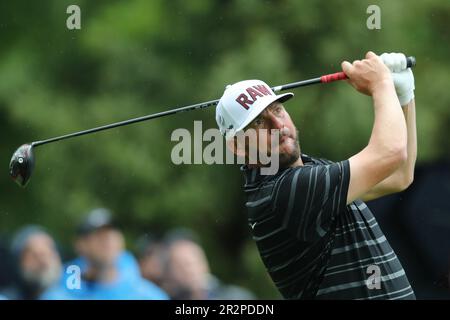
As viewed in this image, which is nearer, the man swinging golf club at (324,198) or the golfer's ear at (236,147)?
the man swinging golf club at (324,198)

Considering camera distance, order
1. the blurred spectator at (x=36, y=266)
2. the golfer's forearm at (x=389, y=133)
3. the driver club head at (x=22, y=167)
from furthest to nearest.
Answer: the blurred spectator at (x=36, y=266) < the driver club head at (x=22, y=167) < the golfer's forearm at (x=389, y=133)

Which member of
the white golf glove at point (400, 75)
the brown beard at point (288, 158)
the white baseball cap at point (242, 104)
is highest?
the white golf glove at point (400, 75)

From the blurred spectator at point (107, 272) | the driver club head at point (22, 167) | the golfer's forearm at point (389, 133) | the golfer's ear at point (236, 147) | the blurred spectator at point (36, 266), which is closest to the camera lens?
the golfer's forearm at point (389, 133)

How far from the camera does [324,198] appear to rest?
388 cm

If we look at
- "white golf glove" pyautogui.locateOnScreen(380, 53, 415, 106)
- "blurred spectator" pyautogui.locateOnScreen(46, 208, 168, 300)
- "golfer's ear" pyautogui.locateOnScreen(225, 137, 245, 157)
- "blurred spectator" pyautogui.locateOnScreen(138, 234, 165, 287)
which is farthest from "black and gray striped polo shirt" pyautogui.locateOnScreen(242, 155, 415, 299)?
"blurred spectator" pyautogui.locateOnScreen(138, 234, 165, 287)

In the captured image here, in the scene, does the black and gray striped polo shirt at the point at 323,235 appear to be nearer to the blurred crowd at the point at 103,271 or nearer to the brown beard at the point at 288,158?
the brown beard at the point at 288,158

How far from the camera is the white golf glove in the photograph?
4250mm

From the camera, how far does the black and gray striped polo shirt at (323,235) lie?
3.90m

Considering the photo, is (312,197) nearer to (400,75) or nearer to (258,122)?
(258,122)

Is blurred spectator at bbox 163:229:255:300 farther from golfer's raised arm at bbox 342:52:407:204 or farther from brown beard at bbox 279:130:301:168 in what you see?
golfer's raised arm at bbox 342:52:407:204

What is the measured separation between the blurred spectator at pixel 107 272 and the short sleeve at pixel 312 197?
2.52 m

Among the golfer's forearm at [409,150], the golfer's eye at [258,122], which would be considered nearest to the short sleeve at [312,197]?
the golfer's eye at [258,122]

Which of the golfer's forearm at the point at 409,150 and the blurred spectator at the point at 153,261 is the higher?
the golfer's forearm at the point at 409,150
